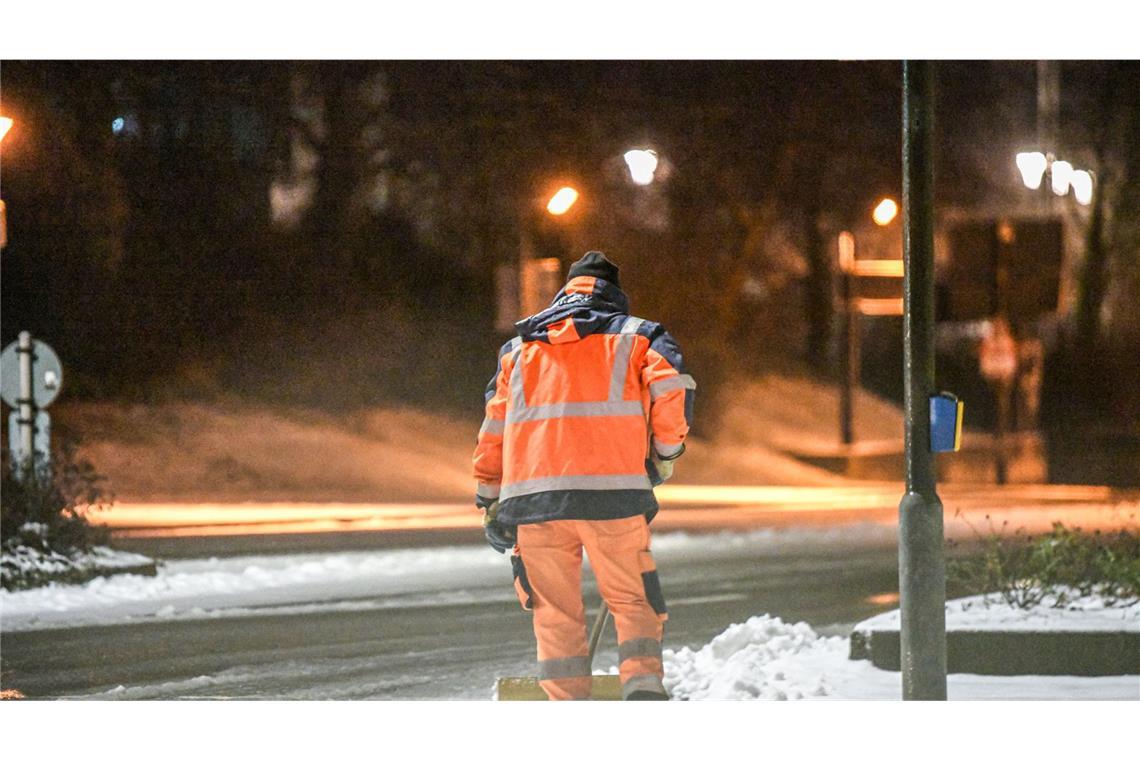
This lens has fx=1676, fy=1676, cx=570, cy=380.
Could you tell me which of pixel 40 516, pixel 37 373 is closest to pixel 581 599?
pixel 40 516

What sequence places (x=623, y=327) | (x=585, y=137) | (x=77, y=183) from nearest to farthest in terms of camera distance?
(x=623, y=327) < (x=77, y=183) < (x=585, y=137)

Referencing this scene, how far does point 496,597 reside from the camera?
12070mm

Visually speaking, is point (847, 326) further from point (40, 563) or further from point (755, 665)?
point (755, 665)

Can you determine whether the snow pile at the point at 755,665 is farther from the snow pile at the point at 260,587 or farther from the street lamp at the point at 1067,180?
the street lamp at the point at 1067,180

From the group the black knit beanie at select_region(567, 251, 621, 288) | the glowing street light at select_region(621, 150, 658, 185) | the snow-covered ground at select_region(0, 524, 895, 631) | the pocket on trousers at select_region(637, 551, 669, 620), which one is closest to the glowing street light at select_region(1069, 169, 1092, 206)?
the glowing street light at select_region(621, 150, 658, 185)

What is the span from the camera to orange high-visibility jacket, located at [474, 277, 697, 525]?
6.52m

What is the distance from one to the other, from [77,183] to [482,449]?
19.5m

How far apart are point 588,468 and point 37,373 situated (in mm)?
7193

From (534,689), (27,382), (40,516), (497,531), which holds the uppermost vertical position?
(27,382)
